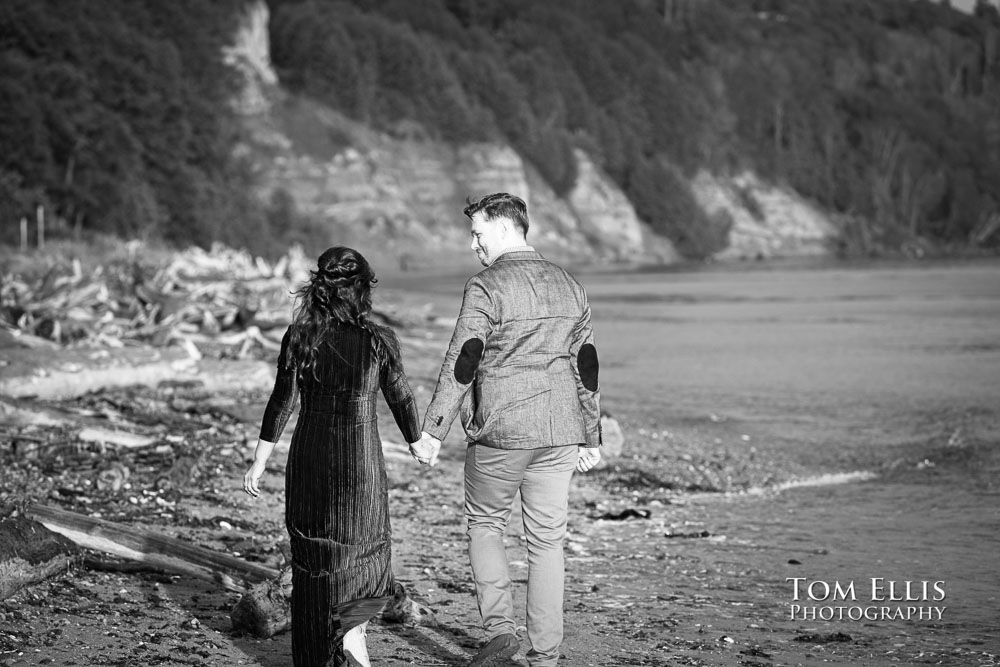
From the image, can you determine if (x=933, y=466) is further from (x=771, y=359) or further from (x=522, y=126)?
(x=522, y=126)

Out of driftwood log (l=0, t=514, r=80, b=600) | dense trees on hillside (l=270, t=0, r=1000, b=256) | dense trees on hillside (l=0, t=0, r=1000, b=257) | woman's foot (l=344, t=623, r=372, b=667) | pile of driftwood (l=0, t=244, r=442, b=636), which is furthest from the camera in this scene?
dense trees on hillside (l=270, t=0, r=1000, b=256)

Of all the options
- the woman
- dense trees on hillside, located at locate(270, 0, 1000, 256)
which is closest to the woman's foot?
the woman

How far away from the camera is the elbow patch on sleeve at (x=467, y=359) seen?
4.92 meters

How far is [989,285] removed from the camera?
5494cm

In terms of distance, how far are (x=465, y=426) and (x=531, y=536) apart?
0.56 metres

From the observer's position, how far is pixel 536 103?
115312mm

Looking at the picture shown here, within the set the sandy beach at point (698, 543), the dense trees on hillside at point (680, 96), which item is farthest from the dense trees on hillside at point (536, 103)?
the sandy beach at point (698, 543)

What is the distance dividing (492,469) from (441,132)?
300 ft

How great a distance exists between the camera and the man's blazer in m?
4.93

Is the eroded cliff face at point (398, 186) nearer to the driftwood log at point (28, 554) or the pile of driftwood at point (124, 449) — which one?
the pile of driftwood at point (124, 449)

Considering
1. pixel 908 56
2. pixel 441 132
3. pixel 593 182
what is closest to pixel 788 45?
pixel 908 56

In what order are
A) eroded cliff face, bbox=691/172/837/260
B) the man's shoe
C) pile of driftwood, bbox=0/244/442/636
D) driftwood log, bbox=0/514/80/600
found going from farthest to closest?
1. eroded cliff face, bbox=691/172/837/260
2. pile of driftwood, bbox=0/244/442/636
3. driftwood log, bbox=0/514/80/600
4. the man's shoe

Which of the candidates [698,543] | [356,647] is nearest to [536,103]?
[698,543]

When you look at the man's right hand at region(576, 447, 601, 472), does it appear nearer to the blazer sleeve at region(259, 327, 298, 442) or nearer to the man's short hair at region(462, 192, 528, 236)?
the man's short hair at region(462, 192, 528, 236)
